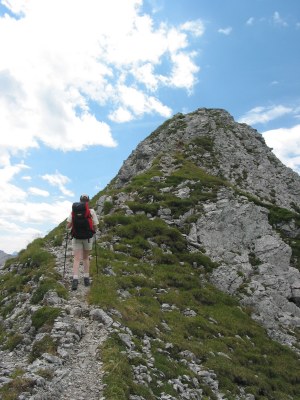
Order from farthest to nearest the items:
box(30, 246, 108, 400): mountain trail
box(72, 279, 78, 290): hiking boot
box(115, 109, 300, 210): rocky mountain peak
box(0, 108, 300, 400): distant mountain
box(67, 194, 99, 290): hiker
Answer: box(115, 109, 300, 210): rocky mountain peak
box(67, 194, 99, 290): hiker
box(72, 279, 78, 290): hiking boot
box(0, 108, 300, 400): distant mountain
box(30, 246, 108, 400): mountain trail

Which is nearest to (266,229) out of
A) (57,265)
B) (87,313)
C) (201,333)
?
(201,333)

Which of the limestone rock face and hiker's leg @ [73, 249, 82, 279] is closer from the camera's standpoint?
hiker's leg @ [73, 249, 82, 279]

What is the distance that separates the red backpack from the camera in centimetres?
1984

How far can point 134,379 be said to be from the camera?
44.1 feet

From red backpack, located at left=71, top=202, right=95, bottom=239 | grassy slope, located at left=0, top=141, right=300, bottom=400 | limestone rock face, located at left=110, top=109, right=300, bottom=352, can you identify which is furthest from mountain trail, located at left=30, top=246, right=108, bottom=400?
limestone rock face, located at left=110, top=109, right=300, bottom=352

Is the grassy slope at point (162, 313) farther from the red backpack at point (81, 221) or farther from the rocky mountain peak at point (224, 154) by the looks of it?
the rocky mountain peak at point (224, 154)

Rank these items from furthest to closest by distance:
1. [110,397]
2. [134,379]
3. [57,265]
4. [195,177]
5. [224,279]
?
1. [195,177]
2. [224,279]
3. [57,265]
4. [134,379]
5. [110,397]

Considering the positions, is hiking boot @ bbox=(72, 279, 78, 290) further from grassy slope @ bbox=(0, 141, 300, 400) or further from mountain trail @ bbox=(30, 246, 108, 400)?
grassy slope @ bbox=(0, 141, 300, 400)

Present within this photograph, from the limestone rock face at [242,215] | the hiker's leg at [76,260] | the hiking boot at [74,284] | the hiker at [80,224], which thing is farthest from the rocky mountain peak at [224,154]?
the hiking boot at [74,284]

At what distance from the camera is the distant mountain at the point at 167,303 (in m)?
14.0

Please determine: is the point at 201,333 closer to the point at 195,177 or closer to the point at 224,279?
the point at 224,279

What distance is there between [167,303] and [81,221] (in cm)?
715

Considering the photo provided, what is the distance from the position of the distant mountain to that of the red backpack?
7.36 ft

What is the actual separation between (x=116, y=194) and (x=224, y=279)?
15360 millimetres
